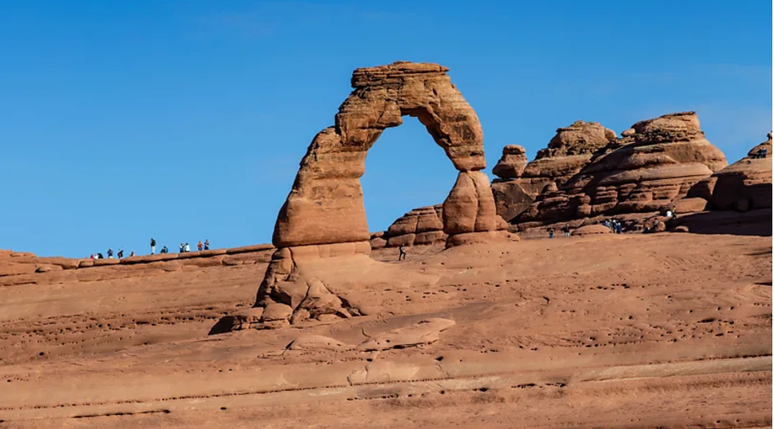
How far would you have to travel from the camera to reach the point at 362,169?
104ft

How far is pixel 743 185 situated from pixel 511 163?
55.4 feet

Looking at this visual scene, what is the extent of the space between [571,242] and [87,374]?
395 inches

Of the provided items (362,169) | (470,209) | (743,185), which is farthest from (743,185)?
(362,169)

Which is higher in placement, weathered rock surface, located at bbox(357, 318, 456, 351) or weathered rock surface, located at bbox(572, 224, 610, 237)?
weathered rock surface, located at bbox(572, 224, 610, 237)

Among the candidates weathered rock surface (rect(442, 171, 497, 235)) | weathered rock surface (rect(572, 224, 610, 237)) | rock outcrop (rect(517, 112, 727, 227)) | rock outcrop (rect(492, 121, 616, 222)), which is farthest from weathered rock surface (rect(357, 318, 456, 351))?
rock outcrop (rect(492, 121, 616, 222))

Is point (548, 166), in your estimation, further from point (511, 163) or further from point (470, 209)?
point (470, 209)

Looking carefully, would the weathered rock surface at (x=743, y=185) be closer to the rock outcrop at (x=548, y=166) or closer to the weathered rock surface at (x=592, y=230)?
the weathered rock surface at (x=592, y=230)

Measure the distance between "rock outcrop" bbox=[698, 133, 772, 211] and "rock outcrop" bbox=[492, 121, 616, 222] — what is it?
11.0m

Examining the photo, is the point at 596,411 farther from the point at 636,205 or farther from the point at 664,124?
the point at 664,124

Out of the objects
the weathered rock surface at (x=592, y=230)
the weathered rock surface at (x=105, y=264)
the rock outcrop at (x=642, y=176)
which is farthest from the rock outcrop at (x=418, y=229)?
the weathered rock surface at (x=592, y=230)

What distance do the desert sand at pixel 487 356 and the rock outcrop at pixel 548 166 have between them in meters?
24.8

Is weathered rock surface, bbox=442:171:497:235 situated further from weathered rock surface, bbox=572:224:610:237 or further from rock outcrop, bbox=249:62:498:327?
weathered rock surface, bbox=572:224:610:237

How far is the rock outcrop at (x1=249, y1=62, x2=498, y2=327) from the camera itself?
102 feet

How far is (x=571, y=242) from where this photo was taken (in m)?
30.8
